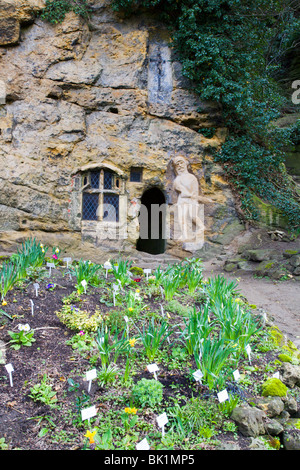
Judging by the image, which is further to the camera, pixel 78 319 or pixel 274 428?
pixel 78 319

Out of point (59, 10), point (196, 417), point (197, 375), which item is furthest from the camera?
point (59, 10)

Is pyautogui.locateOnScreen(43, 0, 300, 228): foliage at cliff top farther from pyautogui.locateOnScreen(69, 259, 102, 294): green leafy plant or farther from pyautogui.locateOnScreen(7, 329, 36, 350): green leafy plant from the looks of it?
pyautogui.locateOnScreen(7, 329, 36, 350): green leafy plant

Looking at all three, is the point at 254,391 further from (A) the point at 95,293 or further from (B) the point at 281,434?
(A) the point at 95,293

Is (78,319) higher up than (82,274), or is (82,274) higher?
(82,274)

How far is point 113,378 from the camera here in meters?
2.88

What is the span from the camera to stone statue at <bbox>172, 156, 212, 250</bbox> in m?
9.48

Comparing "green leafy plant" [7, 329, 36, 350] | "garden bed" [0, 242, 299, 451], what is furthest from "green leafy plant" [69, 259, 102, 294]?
"green leafy plant" [7, 329, 36, 350]

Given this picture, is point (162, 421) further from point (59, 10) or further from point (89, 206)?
point (59, 10)

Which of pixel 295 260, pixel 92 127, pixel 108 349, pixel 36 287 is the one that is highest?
pixel 92 127

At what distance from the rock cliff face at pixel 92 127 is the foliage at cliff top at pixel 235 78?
353mm

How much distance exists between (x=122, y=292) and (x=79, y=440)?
2314mm

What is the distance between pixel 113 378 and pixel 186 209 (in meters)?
7.06

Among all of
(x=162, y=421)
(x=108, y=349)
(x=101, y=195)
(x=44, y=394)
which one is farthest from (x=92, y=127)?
(x=162, y=421)

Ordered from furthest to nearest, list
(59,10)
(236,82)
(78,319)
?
(236,82)
(59,10)
(78,319)
